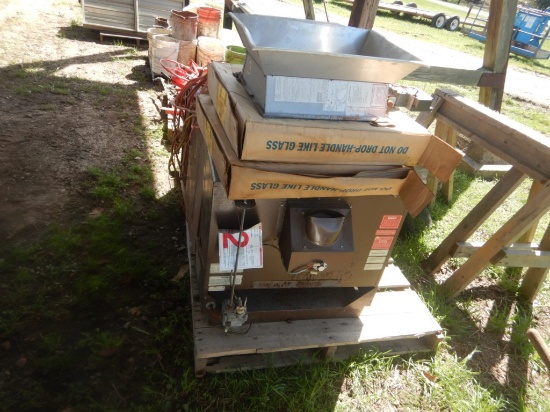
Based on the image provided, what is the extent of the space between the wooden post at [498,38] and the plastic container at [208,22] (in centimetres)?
465

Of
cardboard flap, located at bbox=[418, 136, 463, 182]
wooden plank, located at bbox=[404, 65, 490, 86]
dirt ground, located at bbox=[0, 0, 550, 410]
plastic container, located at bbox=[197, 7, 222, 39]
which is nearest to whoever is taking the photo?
cardboard flap, located at bbox=[418, 136, 463, 182]

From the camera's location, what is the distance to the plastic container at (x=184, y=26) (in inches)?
232

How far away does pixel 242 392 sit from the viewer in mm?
2188

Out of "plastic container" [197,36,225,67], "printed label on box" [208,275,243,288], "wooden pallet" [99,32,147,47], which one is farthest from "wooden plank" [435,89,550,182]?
"wooden pallet" [99,32,147,47]

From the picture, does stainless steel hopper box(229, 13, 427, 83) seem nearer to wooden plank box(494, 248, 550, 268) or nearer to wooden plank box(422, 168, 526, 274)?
wooden plank box(422, 168, 526, 274)

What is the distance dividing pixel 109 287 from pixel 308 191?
Answer: 5.75ft

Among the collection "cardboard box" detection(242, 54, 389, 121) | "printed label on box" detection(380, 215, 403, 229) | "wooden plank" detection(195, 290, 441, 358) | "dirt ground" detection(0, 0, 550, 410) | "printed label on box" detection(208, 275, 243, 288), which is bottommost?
"dirt ground" detection(0, 0, 550, 410)

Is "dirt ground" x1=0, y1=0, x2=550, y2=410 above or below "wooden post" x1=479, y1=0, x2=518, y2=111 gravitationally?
below

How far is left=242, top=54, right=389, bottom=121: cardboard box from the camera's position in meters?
1.63

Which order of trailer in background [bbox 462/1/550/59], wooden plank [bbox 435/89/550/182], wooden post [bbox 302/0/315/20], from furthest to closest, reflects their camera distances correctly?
trailer in background [bbox 462/1/550/59]
wooden post [bbox 302/0/315/20]
wooden plank [bbox 435/89/550/182]

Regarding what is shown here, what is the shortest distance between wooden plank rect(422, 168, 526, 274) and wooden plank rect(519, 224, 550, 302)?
20.4 inches

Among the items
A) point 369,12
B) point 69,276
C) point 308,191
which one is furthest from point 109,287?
point 369,12

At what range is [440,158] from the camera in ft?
5.89

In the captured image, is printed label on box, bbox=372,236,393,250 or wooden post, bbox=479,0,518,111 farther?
wooden post, bbox=479,0,518,111
